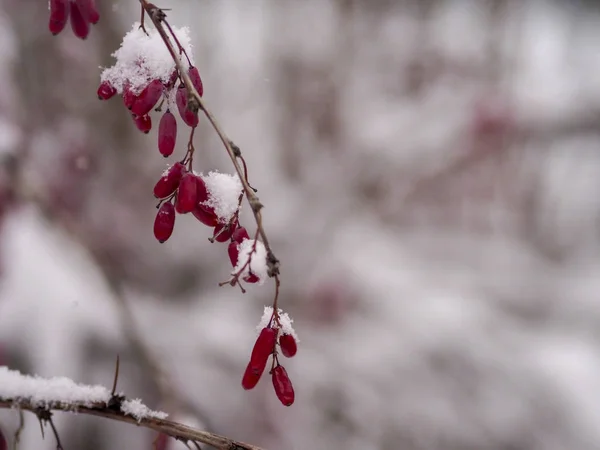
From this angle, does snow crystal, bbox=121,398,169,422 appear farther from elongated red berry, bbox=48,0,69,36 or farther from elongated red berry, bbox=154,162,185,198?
elongated red berry, bbox=48,0,69,36

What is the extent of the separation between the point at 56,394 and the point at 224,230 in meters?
0.26

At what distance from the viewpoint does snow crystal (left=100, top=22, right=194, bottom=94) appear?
0.56 m

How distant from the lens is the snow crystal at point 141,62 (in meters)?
0.56

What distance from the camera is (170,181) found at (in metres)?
0.58

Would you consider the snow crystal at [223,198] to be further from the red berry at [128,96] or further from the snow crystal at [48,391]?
the snow crystal at [48,391]

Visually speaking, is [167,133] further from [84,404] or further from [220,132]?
[84,404]

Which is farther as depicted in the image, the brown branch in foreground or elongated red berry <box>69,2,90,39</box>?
elongated red berry <box>69,2,90,39</box>

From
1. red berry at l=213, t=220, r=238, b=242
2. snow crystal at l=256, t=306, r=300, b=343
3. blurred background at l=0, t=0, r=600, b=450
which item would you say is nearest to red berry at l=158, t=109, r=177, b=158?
red berry at l=213, t=220, r=238, b=242

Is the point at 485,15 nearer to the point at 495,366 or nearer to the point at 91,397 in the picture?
the point at 495,366

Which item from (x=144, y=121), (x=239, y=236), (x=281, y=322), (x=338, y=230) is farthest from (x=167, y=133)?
(x=338, y=230)

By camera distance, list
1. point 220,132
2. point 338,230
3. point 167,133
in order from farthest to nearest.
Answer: point 338,230, point 167,133, point 220,132

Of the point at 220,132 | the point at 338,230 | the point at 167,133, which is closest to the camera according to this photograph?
the point at 220,132

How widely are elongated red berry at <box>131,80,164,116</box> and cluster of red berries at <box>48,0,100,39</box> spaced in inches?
6.2

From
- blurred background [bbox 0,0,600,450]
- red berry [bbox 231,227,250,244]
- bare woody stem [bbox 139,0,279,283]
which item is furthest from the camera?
blurred background [bbox 0,0,600,450]
